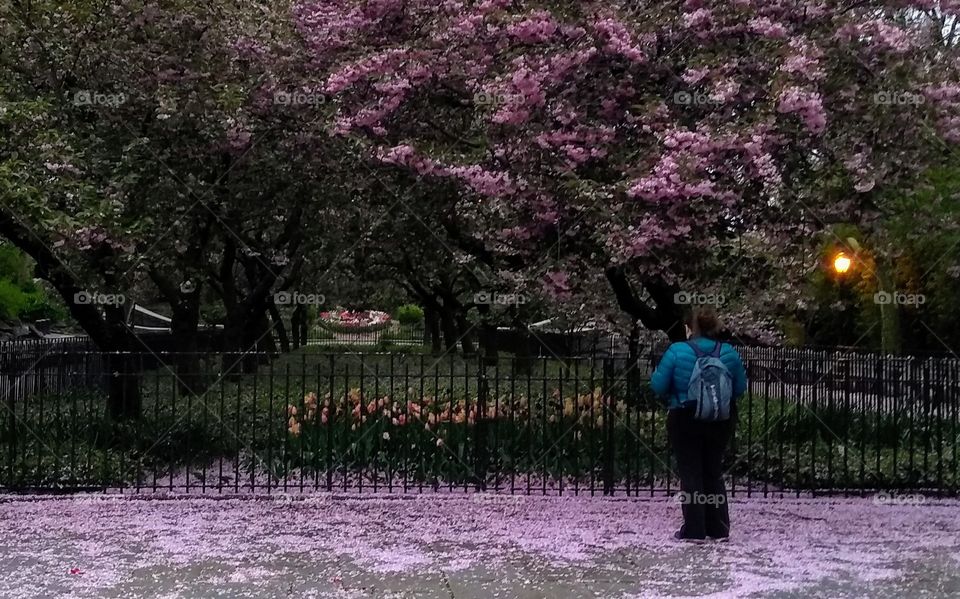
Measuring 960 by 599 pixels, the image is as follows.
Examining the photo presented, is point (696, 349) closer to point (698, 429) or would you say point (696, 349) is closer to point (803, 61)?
point (698, 429)

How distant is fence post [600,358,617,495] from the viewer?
29.2ft

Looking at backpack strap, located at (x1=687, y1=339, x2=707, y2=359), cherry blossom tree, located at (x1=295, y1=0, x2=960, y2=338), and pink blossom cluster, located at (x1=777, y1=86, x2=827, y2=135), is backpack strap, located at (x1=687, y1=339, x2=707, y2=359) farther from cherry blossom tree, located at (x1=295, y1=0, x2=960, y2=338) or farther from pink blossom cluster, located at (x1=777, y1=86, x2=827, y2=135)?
pink blossom cluster, located at (x1=777, y1=86, x2=827, y2=135)

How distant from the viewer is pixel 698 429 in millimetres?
7348

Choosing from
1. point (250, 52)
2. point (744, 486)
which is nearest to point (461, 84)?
point (250, 52)

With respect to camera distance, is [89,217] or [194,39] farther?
[194,39]

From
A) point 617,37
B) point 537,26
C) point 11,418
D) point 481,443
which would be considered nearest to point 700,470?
point 481,443

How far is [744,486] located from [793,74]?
372 cm

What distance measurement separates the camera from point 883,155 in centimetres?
918

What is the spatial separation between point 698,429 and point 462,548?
6.16ft

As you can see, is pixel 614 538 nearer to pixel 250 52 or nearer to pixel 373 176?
pixel 373 176

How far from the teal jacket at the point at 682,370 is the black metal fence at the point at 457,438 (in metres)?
1.74

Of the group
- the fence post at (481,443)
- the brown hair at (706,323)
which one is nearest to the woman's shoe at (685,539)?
the brown hair at (706,323)

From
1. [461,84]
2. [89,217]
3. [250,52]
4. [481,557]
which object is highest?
Result: [250,52]

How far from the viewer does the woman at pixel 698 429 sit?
7.24 m
